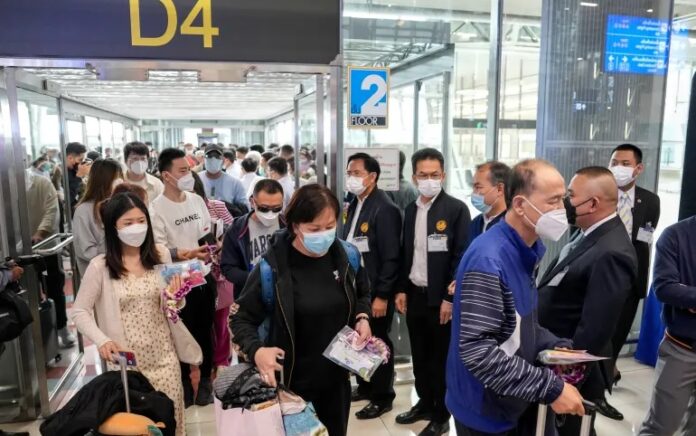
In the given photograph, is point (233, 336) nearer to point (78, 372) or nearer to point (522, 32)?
point (78, 372)

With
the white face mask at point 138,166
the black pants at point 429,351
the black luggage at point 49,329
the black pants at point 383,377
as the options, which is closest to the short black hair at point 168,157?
the white face mask at point 138,166

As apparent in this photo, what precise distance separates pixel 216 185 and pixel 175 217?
1.92 metres

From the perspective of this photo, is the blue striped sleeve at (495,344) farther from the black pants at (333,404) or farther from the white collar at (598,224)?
the white collar at (598,224)

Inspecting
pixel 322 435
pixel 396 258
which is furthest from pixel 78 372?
pixel 322 435

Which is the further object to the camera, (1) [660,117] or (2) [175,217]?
(1) [660,117]

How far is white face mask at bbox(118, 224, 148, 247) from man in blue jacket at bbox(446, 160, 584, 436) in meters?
1.49

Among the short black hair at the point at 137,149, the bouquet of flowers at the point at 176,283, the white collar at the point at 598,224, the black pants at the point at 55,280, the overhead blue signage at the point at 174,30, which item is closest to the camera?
the white collar at the point at 598,224

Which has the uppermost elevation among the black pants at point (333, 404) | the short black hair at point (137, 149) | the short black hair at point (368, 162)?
the short black hair at point (137, 149)

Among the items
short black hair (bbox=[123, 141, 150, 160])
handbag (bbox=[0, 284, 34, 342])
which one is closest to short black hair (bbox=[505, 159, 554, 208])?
handbag (bbox=[0, 284, 34, 342])

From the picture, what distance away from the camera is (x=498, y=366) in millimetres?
1468

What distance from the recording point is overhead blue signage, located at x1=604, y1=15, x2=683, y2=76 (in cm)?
395

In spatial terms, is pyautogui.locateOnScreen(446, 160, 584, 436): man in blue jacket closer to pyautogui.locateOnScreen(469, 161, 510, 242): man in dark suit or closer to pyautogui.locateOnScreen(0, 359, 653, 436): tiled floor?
pyautogui.locateOnScreen(469, 161, 510, 242): man in dark suit

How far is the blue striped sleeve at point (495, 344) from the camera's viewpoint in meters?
1.46

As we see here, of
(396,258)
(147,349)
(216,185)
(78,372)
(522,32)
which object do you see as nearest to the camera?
(147,349)
